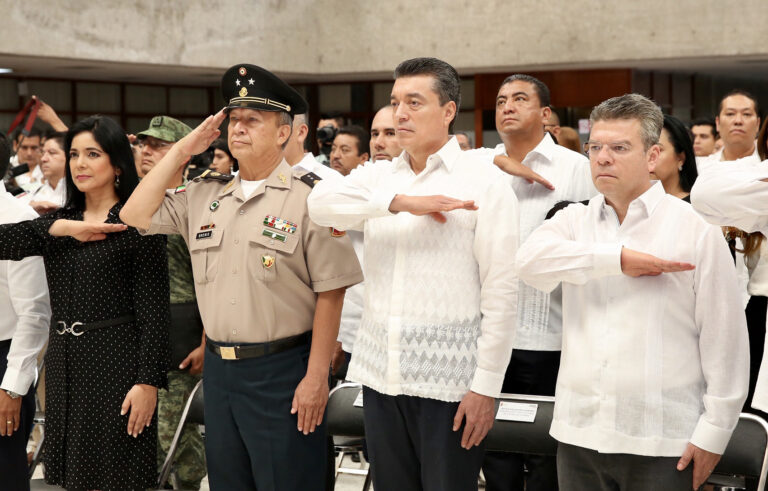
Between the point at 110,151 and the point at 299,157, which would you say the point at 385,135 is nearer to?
the point at 299,157

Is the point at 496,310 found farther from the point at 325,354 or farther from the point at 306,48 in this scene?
the point at 306,48

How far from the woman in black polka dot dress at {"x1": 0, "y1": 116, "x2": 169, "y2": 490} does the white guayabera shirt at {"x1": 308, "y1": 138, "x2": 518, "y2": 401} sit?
818 mm


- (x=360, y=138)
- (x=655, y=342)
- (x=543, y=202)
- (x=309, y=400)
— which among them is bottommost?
(x=309, y=400)

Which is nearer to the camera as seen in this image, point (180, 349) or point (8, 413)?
point (8, 413)

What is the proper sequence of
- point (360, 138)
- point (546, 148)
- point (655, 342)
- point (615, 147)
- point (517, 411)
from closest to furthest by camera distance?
point (655, 342) → point (615, 147) → point (517, 411) → point (546, 148) → point (360, 138)

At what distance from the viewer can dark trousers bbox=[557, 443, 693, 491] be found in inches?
91.1

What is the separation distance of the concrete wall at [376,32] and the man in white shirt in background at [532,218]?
9.00m

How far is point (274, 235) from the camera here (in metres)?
2.82

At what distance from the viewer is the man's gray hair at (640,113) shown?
2.45 metres

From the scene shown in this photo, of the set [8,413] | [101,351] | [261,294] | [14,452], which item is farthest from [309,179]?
[14,452]

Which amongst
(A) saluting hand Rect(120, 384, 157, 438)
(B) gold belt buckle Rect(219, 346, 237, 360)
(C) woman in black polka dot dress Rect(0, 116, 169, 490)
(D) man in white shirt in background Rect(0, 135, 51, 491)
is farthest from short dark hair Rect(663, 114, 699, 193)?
(D) man in white shirt in background Rect(0, 135, 51, 491)

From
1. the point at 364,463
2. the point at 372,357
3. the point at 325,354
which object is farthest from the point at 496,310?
the point at 364,463

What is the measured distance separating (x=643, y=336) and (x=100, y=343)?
182cm

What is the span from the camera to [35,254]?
322cm
